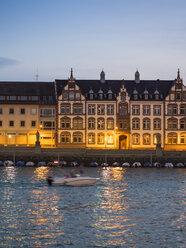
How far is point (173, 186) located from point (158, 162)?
3753 centimetres

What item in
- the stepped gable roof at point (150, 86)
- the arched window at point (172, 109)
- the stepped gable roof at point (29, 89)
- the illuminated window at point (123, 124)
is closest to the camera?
the illuminated window at point (123, 124)

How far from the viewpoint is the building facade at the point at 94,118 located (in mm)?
127375

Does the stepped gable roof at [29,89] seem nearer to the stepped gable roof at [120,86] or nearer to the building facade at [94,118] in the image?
the building facade at [94,118]

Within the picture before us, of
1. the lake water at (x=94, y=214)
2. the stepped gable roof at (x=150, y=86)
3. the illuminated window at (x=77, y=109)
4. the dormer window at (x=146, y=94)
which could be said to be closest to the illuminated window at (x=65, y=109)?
the illuminated window at (x=77, y=109)

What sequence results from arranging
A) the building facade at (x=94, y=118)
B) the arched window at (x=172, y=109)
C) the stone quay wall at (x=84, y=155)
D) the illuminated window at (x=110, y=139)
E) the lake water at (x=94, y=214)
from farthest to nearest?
the arched window at (x=172, y=109) < the illuminated window at (x=110, y=139) < the building facade at (x=94, y=118) < the stone quay wall at (x=84, y=155) < the lake water at (x=94, y=214)

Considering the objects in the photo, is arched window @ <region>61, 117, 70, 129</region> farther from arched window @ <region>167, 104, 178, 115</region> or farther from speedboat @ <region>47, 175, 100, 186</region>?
speedboat @ <region>47, 175, 100, 186</region>

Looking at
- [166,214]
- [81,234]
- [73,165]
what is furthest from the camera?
[73,165]

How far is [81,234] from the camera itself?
43594 mm

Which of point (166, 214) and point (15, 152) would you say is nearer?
point (166, 214)

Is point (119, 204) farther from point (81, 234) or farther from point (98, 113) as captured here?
point (98, 113)

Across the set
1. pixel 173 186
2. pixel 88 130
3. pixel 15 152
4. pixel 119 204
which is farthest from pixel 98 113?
pixel 119 204

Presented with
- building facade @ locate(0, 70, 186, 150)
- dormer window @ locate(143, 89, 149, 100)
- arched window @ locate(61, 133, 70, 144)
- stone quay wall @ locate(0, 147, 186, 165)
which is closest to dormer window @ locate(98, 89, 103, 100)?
building facade @ locate(0, 70, 186, 150)

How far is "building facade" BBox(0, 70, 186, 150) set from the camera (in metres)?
127

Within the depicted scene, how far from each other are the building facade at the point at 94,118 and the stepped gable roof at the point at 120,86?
1.06 m
